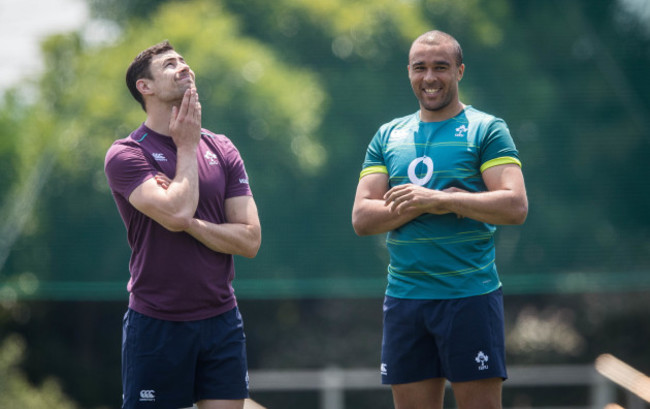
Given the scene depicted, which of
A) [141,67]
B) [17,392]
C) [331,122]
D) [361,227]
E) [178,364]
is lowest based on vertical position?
[17,392]

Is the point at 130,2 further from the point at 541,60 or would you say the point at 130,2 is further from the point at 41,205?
the point at 541,60

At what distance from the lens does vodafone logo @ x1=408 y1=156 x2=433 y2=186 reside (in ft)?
10.2

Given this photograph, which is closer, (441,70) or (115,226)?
(441,70)

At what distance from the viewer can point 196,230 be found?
292 centimetres

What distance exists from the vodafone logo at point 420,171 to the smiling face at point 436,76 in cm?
18

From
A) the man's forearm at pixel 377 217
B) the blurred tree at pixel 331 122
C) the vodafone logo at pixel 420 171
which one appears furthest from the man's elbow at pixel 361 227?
the blurred tree at pixel 331 122

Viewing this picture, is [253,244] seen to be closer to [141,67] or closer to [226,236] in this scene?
[226,236]

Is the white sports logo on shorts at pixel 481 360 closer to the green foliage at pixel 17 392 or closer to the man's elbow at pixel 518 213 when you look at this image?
the man's elbow at pixel 518 213

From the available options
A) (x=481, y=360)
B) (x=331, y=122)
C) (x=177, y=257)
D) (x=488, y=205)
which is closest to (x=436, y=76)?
(x=488, y=205)

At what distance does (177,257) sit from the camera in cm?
296

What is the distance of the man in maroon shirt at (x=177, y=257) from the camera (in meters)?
2.90

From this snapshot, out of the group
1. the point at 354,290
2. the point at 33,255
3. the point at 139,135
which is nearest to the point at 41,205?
the point at 33,255

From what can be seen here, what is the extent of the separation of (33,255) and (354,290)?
326 centimetres

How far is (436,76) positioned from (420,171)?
13.9 inches
